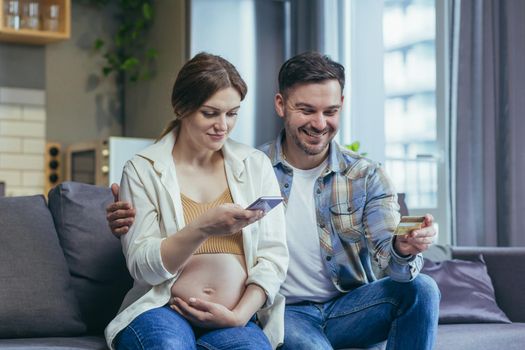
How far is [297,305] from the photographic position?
2572 mm

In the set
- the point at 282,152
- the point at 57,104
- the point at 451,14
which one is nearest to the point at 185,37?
the point at 57,104

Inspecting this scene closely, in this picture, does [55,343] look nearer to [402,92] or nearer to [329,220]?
[329,220]

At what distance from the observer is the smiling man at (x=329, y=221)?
8.14 ft

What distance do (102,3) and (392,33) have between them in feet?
7.13

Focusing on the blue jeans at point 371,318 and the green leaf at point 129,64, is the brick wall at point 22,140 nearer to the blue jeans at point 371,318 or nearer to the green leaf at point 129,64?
the green leaf at point 129,64

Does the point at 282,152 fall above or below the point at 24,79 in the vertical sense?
below

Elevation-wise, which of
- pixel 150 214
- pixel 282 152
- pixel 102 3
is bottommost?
pixel 150 214

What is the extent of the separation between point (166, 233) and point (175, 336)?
0.32 m

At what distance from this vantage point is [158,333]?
210 cm

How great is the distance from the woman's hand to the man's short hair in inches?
24.2

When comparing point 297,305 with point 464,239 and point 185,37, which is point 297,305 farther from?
point 185,37

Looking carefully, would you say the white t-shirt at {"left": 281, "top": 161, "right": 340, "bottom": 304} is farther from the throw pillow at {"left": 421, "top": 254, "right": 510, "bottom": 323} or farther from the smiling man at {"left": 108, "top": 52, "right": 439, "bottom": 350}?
the throw pillow at {"left": 421, "top": 254, "right": 510, "bottom": 323}

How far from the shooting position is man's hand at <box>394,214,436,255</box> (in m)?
2.25

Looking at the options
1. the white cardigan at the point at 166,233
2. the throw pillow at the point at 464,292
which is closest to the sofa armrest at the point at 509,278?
the throw pillow at the point at 464,292
